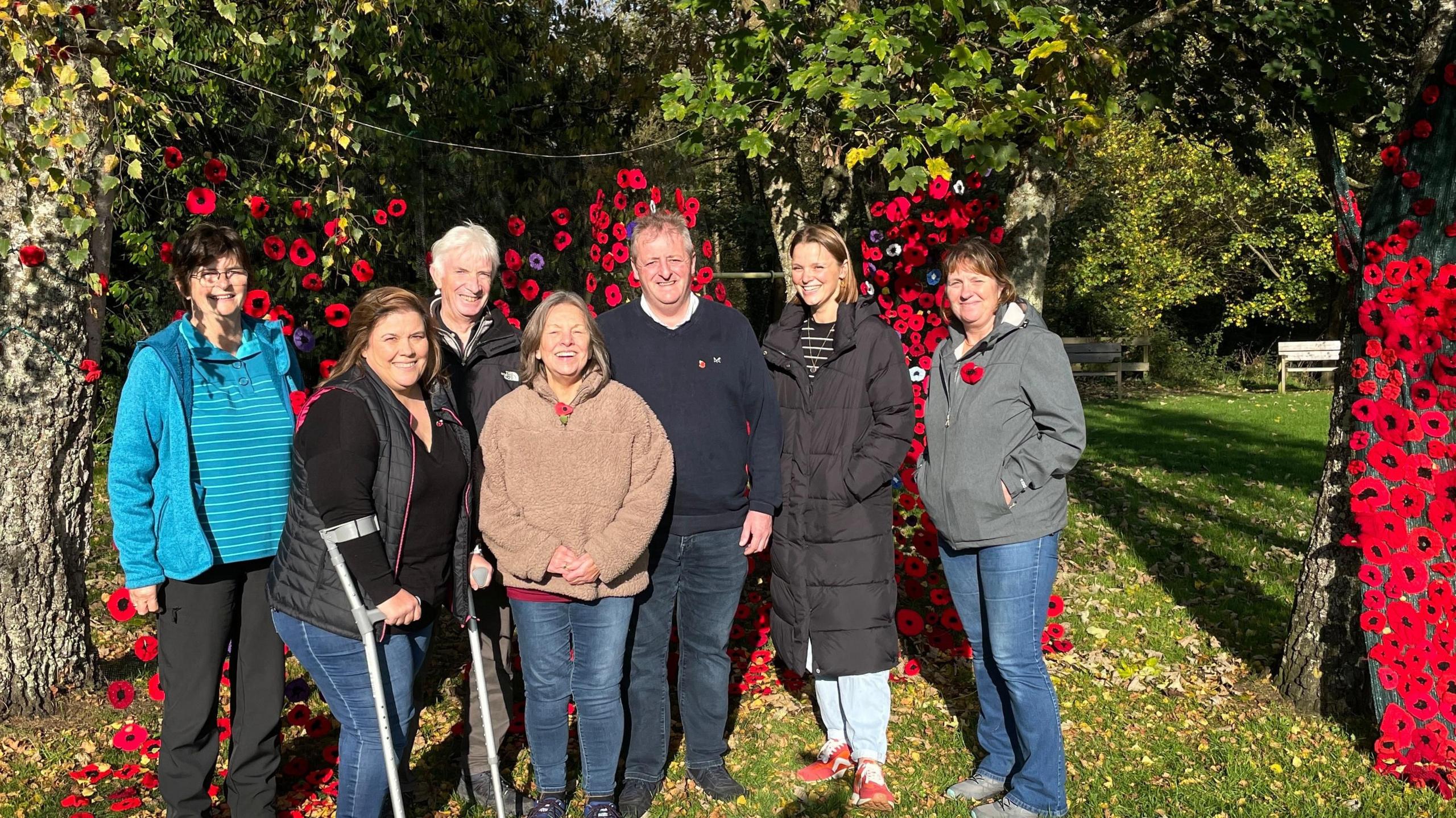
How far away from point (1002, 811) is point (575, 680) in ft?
5.11

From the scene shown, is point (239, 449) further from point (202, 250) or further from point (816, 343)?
point (816, 343)

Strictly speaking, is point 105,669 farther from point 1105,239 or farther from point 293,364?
point 1105,239

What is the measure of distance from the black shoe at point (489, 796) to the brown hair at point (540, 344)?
4.91 feet

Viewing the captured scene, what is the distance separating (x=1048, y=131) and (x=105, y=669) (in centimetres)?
539

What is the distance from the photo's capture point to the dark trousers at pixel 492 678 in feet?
12.0

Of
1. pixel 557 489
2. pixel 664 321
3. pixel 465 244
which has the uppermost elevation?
pixel 465 244

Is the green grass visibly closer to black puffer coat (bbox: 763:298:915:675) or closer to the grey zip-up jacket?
black puffer coat (bbox: 763:298:915:675)

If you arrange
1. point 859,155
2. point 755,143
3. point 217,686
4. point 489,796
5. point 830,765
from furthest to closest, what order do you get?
point 755,143 < point 859,155 < point 830,765 < point 489,796 < point 217,686

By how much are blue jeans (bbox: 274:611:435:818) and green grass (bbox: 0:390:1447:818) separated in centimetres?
91

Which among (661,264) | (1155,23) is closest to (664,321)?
(661,264)

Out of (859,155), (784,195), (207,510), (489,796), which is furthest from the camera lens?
(784,195)

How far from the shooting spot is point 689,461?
3.48 meters

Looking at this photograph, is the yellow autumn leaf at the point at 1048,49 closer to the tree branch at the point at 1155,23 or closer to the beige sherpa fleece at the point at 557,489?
the tree branch at the point at 1155,23

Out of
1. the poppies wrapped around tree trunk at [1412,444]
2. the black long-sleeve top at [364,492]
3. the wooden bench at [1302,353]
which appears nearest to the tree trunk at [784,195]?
the poppies wrapped around tree trunk at [1412,444]
